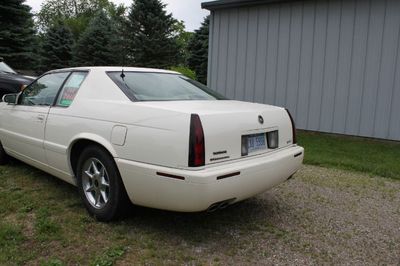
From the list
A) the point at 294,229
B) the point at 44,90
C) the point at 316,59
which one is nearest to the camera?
the point at 294,229

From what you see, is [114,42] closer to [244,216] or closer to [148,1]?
[148,1]

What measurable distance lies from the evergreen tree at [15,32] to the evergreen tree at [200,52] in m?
9.93

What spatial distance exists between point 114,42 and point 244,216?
25787 mm

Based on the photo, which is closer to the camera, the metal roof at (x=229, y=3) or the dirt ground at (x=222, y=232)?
the dirt ground at (x=222, y=232)

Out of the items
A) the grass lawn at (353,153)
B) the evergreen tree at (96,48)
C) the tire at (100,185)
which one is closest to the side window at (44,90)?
the tire at (100,185)

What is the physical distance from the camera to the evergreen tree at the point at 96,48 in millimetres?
27422

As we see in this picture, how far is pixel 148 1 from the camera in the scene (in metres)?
26.6

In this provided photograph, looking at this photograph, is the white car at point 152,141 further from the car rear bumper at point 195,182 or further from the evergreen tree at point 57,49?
the evergreen tree at point 57,49

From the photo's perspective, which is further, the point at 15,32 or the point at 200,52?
the point at 200,52

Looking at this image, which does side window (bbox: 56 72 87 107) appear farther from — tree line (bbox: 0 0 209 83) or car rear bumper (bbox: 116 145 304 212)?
tree line (bbox: 0 0 209 83)

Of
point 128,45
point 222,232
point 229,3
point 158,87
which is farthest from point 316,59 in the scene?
point 128,45

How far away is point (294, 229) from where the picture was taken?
3.66 m

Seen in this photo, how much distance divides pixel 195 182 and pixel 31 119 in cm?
250

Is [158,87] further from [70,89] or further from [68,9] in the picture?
[68,9]
